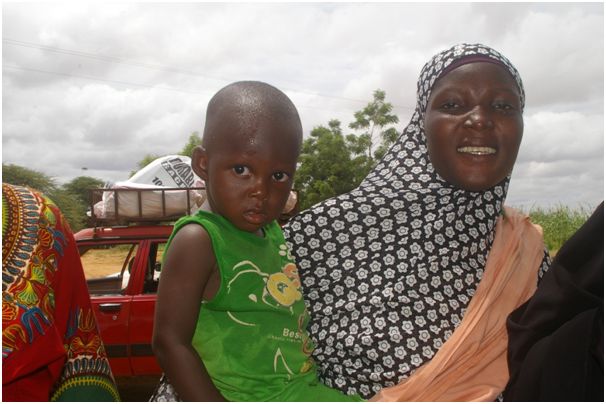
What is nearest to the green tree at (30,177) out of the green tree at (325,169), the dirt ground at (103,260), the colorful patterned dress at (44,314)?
the green tree at (325,169)

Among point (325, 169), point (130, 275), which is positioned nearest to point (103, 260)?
point (130, 275)

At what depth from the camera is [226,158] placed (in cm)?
148

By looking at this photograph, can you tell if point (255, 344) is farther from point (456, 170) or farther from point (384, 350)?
point (456, 170)

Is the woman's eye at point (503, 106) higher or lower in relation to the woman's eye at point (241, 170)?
higher

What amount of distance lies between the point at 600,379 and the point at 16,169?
2918 centimetres

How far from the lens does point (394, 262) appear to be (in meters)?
1.71

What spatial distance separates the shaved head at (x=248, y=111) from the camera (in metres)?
1.48

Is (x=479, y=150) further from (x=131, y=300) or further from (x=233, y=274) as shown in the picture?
(x=131, y=300)

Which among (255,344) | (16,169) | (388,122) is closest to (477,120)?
(255,344)

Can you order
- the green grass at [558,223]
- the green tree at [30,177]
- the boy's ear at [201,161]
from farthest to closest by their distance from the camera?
the green tree at [30,177]
the green grass at [558,223]
the boy's ear at [201,161]

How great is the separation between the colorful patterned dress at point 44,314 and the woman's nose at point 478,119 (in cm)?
112

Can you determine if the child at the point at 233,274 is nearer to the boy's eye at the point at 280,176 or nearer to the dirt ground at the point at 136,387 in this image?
the boy's eye at the point at 280,176

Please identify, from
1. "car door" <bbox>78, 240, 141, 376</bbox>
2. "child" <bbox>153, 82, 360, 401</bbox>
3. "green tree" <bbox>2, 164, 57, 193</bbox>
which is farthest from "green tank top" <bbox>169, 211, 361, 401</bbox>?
"green tree" <bbox>2, 164, 57, 193</bbox>

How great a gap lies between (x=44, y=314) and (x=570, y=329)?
1209 millimetres
